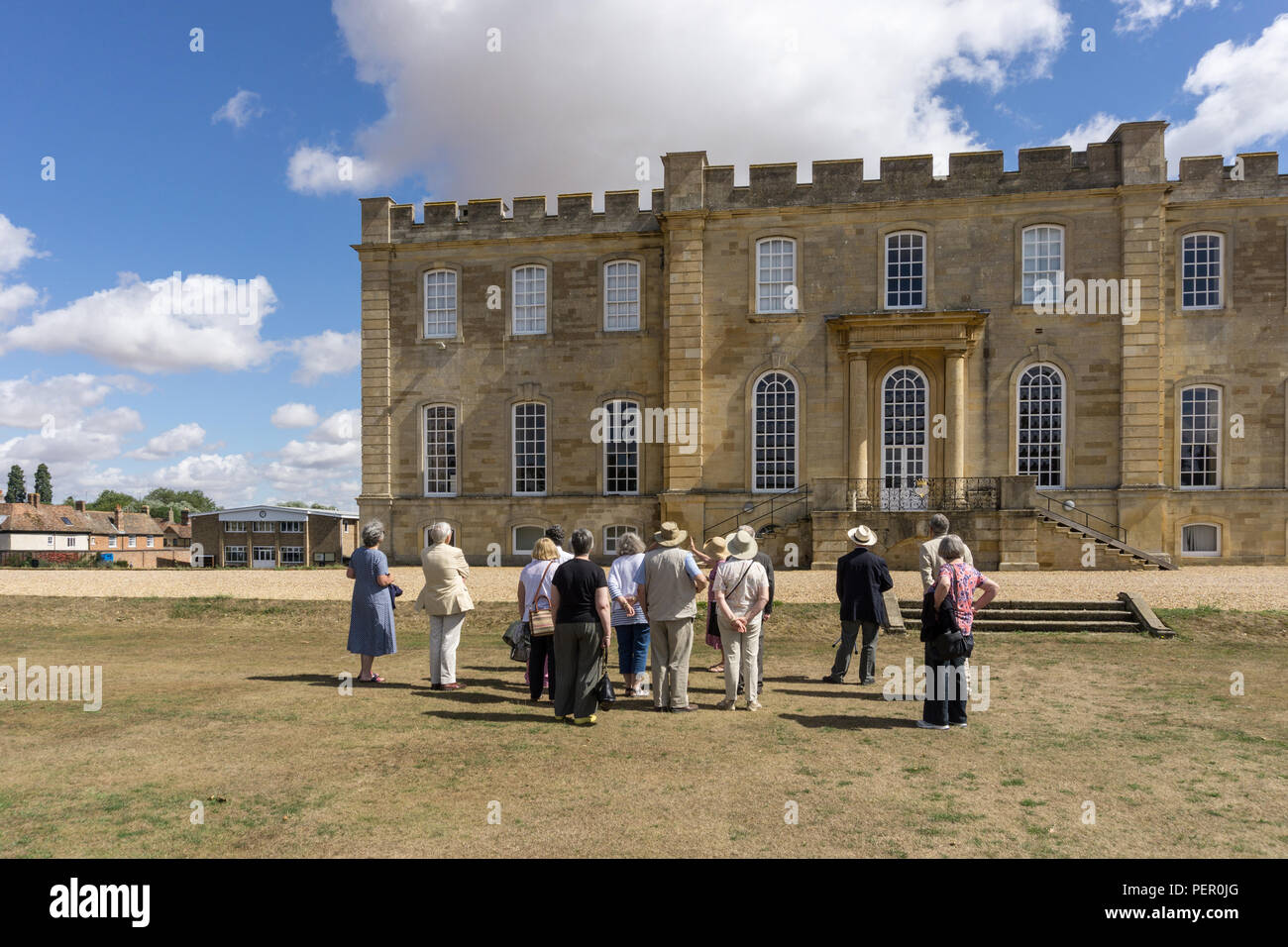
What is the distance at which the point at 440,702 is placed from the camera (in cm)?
885

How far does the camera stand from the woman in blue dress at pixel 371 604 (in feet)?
31.0

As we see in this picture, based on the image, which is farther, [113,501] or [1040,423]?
[113,501]

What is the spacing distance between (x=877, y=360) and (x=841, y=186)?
17.6 feet

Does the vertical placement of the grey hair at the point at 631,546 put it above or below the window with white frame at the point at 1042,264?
below

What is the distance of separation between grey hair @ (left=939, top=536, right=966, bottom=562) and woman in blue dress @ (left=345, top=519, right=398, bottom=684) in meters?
6.13

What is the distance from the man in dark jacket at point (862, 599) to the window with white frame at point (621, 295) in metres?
17.5

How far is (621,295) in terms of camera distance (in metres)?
26.4

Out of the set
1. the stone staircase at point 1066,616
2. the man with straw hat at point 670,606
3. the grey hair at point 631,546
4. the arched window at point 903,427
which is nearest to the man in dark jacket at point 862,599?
the man with straw hat at point 670,606

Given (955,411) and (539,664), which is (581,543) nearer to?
(539,664)

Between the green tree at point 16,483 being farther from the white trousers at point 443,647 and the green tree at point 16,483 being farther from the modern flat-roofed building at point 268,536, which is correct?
the white trousers at point 443,647

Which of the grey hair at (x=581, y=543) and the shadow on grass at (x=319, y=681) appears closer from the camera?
the grey hair at (x=581, y=543)

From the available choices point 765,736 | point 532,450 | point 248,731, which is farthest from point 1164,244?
point 248,731

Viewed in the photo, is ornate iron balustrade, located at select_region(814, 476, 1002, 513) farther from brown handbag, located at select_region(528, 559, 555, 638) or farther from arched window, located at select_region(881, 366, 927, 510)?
brown handbag, located at select_region(528, 559, 555, 638)

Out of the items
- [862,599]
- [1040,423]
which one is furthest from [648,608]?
[1040,423]
